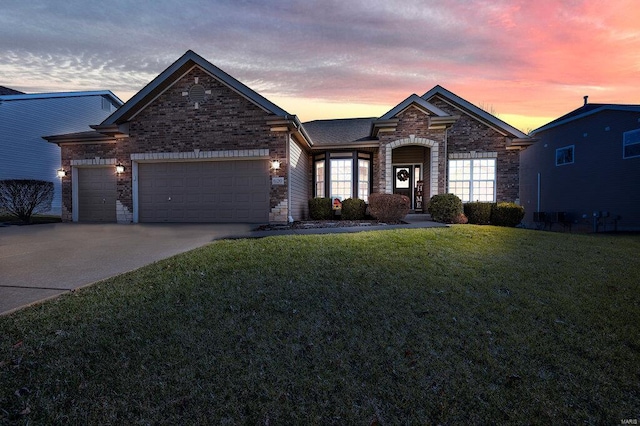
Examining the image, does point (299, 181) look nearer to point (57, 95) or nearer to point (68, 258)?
point (68, 258)

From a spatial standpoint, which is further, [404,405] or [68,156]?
[68,156]

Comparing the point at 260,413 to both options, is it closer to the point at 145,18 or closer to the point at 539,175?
the point at 145,18

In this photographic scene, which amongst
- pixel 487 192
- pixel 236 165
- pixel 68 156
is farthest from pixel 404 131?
pixel 68 156

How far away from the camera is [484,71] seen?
502 inches

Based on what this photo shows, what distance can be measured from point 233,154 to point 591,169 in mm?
17922

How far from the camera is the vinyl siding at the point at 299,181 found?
42.8ft

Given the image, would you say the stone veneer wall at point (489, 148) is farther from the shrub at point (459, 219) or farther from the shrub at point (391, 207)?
the shrub at point (391, 207)

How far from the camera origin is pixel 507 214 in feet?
41.0

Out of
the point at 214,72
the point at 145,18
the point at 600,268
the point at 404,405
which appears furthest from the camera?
the point at 214,72

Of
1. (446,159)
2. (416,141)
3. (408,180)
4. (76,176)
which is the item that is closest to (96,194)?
(76,176)

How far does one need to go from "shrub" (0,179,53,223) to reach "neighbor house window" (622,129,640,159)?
2721 centimetres

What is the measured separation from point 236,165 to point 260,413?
37.0 ft

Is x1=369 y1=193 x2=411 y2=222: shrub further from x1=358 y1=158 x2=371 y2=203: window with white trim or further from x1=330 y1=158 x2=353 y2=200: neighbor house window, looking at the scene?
x1=330 y1=158 x2=353 y2=200: neighbor house window

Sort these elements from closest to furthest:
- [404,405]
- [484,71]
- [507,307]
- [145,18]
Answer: [404,405], [507,307], [145,18], [484,71]
